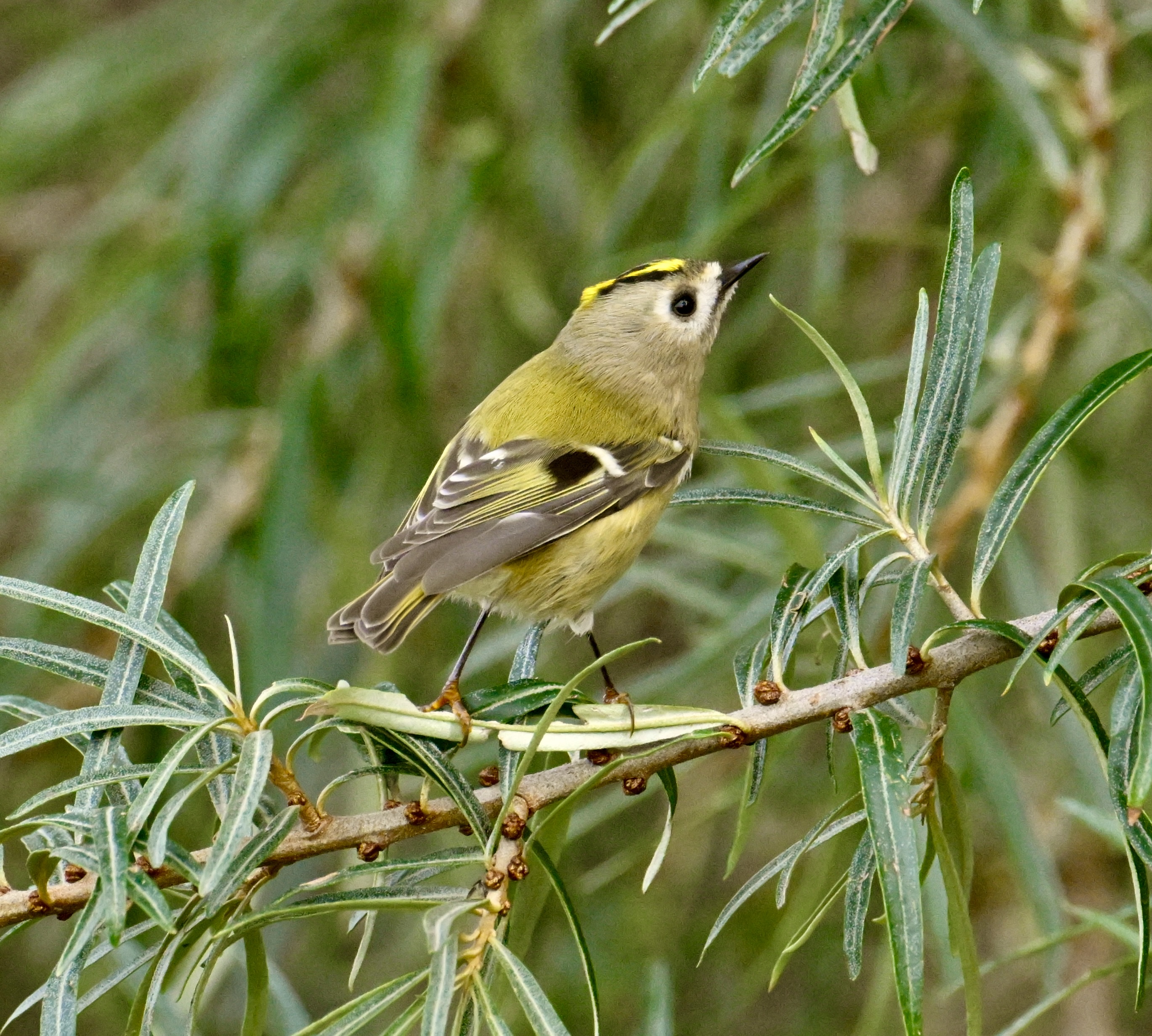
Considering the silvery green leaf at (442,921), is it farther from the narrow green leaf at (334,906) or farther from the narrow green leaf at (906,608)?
the narrow green leaf at (906,608)

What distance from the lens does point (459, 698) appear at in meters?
1.08

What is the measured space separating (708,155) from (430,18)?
25.5 inches

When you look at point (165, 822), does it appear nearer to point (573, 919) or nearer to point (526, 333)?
point (573, 919)

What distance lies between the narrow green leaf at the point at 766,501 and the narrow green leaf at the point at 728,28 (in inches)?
12.6

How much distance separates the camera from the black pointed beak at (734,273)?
2016 mm

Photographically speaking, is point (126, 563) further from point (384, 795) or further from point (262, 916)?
point (262, 916)

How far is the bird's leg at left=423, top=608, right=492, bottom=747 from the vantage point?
3.16 feet

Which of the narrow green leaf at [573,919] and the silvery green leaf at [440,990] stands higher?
the silvery green leaf at [440,990]

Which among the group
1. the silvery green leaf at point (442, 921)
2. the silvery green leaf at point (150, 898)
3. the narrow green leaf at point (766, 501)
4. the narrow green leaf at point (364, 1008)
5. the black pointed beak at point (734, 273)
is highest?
the black pointed beak at point (734, 273)

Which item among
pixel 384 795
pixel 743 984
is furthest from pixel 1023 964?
pixel 384 795

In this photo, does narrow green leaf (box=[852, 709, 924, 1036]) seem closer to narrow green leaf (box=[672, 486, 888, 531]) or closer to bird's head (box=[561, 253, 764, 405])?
narrow green leaf (box=[672, 486, 888, 531])

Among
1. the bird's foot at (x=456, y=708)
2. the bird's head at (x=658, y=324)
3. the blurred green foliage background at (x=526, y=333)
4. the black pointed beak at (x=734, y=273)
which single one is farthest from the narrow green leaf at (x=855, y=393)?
the bird's head at (x=658, y=324)

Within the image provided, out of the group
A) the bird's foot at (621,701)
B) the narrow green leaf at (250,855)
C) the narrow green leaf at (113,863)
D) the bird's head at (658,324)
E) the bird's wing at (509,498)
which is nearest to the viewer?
the narrow green leaf at (113,863)

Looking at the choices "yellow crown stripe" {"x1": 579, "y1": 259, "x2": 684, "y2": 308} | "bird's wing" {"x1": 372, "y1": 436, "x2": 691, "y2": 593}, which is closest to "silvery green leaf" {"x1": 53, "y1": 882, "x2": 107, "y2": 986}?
"bird's wing" {"x1": 372, "y1": 436, "x2": 691, "y2": 593}
